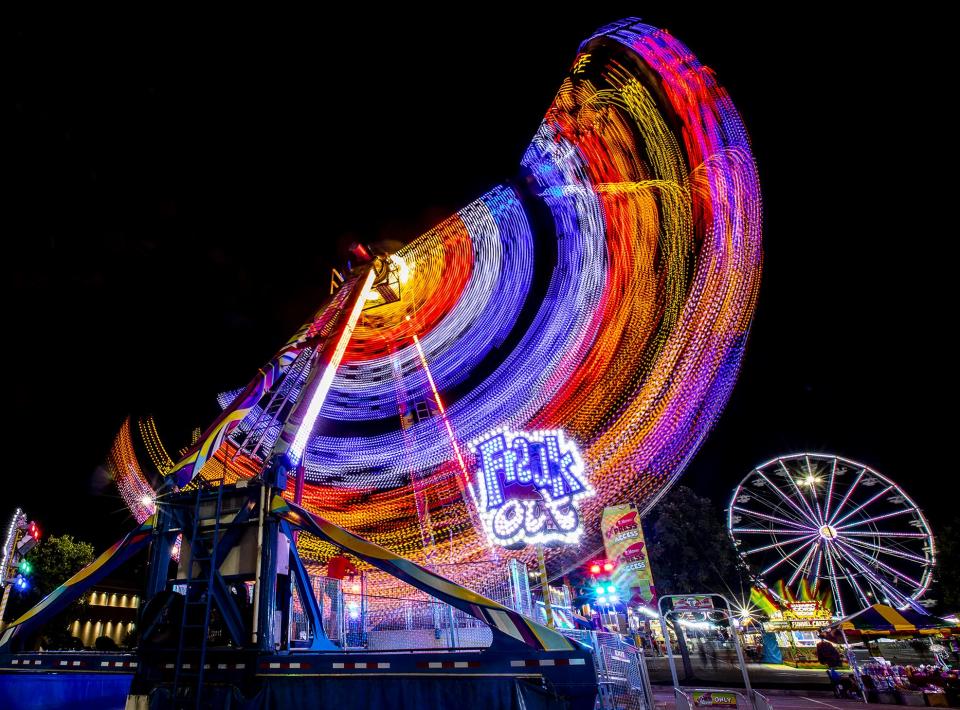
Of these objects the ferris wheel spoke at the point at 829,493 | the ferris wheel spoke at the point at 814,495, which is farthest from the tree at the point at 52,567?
the ferris wheel spoke at the point at 829,493

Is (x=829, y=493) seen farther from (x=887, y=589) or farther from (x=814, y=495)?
(x=887, y=589)

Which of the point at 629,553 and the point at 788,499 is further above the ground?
the point at 788,499

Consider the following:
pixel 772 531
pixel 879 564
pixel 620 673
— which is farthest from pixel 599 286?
pixel 879 564

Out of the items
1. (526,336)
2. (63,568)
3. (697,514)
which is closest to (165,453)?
(63,568)

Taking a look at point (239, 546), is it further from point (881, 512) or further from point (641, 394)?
point (881, 512)

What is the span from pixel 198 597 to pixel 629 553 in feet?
95.9

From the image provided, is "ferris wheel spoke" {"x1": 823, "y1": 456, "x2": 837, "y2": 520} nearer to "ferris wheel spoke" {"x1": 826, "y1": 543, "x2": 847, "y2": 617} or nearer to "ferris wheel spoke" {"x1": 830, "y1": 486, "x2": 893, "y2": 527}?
"ferris wheel spoke" {"x1": 830, "y1": 486, "x2": 893, "y2": 527}

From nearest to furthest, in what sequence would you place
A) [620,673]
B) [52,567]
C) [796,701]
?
[620,673]
[796,701]
[52,567]

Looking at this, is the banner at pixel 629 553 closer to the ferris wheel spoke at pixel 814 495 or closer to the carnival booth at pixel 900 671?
the carnival booth at pixel 900 671

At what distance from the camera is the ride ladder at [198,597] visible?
20.8 feet

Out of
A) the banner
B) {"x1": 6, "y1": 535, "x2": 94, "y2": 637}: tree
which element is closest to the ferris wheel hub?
the banner

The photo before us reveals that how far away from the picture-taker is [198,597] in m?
7.18

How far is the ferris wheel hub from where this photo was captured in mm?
33312

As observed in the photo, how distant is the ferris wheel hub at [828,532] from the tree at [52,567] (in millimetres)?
44038
